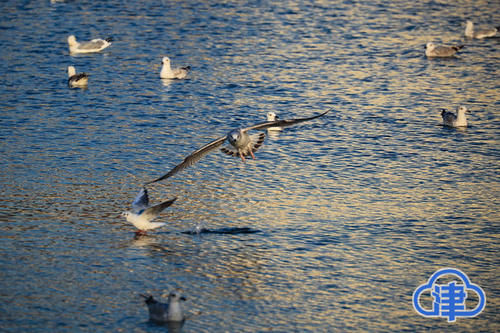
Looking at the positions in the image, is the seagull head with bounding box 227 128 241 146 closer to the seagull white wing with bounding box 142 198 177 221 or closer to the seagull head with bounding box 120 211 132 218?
the seagull white wing with bounding box 142 198 177 221

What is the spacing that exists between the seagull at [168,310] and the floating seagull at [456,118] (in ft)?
39.9

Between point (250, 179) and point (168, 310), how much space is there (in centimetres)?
683

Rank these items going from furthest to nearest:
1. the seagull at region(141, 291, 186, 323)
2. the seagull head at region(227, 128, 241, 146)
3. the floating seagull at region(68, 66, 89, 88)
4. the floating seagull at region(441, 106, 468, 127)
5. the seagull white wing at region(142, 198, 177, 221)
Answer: the floating seagull at region(68, 66, 89, 88) < the floating seagull at region(441, 106, 468, 127) < the seagull head at region(227, 128, 241, 146) < the seagull white wing at region(142, 198, 177, 221) < the seagull at region(141, 291, 186, 323)

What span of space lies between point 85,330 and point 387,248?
18.8 ft

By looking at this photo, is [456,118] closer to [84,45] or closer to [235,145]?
[235,145]

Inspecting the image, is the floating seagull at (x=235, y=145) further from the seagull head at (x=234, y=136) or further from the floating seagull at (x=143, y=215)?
the floating seagull at (x=143, y=215)

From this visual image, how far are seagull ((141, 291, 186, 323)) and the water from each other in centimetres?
18

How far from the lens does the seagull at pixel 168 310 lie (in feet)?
39.9

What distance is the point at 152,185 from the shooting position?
18281 mm

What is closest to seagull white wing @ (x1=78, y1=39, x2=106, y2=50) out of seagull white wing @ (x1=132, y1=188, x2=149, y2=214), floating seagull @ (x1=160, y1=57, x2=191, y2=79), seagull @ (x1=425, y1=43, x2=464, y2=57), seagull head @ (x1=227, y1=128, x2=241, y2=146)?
floating seagull @ (x1=160, y1=57, x2=191, y2=79)

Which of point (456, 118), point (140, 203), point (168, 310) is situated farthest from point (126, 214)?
point (456, 118)

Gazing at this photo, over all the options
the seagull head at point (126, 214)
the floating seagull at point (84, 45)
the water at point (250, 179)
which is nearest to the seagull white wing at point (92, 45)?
the floating seagull at point (84, 45)

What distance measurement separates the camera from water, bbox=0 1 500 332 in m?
13.3

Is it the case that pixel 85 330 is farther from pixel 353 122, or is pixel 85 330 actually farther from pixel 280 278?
pixel 353 122
